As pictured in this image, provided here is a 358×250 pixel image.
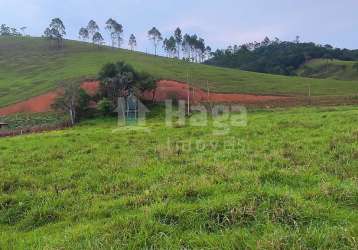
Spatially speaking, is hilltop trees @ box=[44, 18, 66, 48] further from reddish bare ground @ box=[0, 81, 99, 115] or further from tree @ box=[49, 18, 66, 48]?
reddish bare ground @ box=[0, 81, 99, 115]

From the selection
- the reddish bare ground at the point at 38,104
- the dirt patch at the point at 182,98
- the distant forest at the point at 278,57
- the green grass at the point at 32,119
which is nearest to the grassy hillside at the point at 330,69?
the distant forest at the point at 278,57

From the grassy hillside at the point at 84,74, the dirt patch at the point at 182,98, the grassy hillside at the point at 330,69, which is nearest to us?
the dirt patch at the point at 182,98

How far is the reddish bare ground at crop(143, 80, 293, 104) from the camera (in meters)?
61.5

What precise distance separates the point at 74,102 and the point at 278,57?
106160 mm

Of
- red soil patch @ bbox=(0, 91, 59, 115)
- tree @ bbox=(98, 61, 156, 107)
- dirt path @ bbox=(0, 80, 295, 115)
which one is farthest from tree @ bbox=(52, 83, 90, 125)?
red soil patch @ bbox=(0, 91, 59, 115)

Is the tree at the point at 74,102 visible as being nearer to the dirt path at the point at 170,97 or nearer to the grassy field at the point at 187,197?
the dirt path at the point at 170,97

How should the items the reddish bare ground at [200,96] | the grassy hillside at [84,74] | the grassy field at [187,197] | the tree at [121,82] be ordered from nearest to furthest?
the grassy field at [187,197] → the tree at [121,82] → the reddish bare ground at [200,96] → the grassy hillside at [84,74]

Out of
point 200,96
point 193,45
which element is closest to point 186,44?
point 193,45

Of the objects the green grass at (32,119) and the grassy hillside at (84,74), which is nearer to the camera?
the green grass at (32,119)

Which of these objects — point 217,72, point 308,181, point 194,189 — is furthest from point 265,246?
point 217,72

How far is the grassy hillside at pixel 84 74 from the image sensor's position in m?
76.0

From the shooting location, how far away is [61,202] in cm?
964

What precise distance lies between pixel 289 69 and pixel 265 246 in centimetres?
13621

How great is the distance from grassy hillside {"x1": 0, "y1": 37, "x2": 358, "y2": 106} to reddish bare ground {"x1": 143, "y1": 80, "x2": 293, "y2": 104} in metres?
5.73
